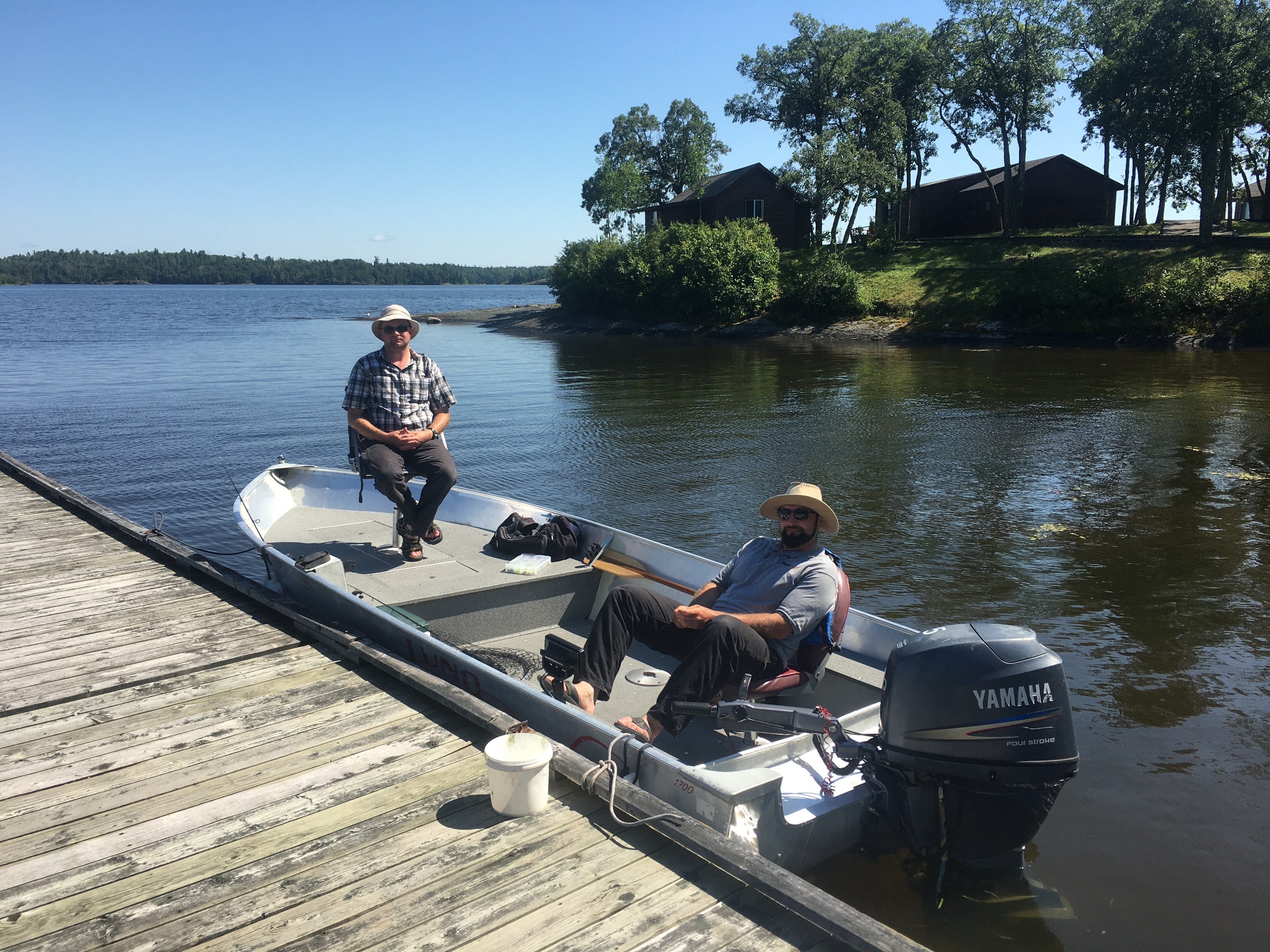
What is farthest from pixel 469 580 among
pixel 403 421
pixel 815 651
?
pixel 815 651

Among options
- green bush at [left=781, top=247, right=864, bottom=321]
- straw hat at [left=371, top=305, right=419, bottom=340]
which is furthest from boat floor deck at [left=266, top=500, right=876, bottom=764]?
green bush at [left=781, top=247, right=864, bottom=321]

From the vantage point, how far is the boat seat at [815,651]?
14.7ft

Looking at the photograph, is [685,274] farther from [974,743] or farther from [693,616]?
[974,743]

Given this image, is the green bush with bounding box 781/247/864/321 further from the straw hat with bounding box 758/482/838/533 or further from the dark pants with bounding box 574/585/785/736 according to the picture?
the dark pants with bounding box 574/585/785/736

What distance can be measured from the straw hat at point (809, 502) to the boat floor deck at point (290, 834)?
1785 millimetres

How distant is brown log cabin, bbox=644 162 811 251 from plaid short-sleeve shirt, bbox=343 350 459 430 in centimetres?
4401

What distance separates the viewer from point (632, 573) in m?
6.41

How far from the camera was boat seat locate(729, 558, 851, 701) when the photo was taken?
4473 millimetres

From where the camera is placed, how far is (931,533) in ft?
33.3

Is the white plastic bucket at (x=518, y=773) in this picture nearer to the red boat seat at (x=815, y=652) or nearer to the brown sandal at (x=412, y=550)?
the red boat seat at (x=815, y=652)

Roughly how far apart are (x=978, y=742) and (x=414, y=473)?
4.56 meters

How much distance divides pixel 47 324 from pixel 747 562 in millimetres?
61750

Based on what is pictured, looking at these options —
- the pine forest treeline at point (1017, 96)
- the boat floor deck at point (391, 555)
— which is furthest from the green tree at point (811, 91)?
the boat floor deck at point (391, 555)

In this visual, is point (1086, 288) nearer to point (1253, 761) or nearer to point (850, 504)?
point (850, 504)
